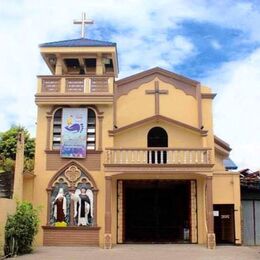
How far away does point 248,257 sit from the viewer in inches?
647

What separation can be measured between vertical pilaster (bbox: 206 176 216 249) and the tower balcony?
5751 mm

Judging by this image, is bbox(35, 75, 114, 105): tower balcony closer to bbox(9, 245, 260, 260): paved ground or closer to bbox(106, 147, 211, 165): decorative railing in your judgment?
bbox(106, 147, 211, 165): decorative railing

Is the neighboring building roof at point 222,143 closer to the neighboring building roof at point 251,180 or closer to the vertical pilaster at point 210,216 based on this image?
the neighboring building roof at point 251,180

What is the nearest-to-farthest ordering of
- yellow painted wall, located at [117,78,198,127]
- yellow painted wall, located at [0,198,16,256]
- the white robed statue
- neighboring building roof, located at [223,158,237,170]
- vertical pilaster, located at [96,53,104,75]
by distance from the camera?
yellow painted wall, located at [0,198,16,256]
the white robed statue
yellow painted wall, located at [117,78,198,127]
vertical pilaster, located at [96,53,104,75]
neighboring building roof, located at [223,158,237,170]

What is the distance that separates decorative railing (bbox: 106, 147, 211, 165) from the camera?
2039cm

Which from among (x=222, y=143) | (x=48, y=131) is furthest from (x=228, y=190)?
(x=48, y=131)

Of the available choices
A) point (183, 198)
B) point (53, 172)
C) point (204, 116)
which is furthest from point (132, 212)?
point (204, 116)

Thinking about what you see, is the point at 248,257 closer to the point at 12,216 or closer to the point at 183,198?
the point at 183,198

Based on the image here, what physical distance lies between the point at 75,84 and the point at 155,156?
4998mm

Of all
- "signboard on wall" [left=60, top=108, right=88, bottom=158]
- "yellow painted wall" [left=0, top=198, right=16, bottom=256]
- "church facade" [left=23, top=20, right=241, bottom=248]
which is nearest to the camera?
"yellow painted wall" [left=0, top=198, right=16, bottom=256]

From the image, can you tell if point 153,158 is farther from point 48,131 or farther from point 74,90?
point 48,131

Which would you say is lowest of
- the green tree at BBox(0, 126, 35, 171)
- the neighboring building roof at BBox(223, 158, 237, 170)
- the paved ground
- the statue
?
the paved ground

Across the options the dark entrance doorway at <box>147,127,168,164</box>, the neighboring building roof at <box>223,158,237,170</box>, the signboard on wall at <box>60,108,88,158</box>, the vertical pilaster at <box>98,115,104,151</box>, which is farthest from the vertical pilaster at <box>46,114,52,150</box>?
the neighboring building roof at <box>223,158,237,170</box>

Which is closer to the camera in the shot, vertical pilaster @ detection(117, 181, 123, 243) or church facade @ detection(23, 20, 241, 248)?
church facade @ detection(23, 20, 241, 248)
